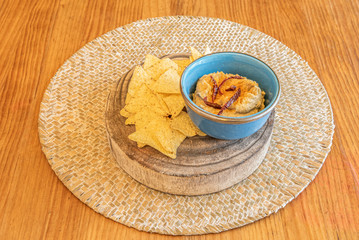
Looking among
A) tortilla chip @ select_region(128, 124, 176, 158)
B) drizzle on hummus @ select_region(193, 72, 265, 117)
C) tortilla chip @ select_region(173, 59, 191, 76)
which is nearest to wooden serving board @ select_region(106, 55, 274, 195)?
tortilla chip @ select_region(128, 124, 176, 158)

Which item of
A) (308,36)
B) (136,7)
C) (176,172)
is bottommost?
(308,36)

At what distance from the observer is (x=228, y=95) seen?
3.31 ft

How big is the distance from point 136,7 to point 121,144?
1037mm

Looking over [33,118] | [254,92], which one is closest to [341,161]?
[254,92]

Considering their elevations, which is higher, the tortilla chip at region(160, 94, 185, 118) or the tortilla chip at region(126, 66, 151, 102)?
the tortilla chip at region(126, 66, 151, 102)

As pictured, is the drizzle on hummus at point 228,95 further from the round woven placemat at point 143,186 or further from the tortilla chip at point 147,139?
the round woven placemat at point 143,186

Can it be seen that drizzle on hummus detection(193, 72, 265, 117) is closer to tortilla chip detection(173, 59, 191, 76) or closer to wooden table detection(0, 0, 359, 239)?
tortilla chip detection(173, 59, 191, 76)

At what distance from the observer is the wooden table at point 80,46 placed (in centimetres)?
104

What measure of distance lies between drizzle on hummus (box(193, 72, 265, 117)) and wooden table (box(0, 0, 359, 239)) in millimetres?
354

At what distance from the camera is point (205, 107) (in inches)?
39.3

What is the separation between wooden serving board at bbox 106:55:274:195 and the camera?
102 centimetres

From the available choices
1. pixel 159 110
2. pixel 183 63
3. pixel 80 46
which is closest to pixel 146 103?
pixel 159 110

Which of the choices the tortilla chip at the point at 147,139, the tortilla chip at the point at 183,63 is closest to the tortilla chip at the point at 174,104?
the tortilla chip at the point at 147,139

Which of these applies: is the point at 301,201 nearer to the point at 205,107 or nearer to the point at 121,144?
the point at 205,107
